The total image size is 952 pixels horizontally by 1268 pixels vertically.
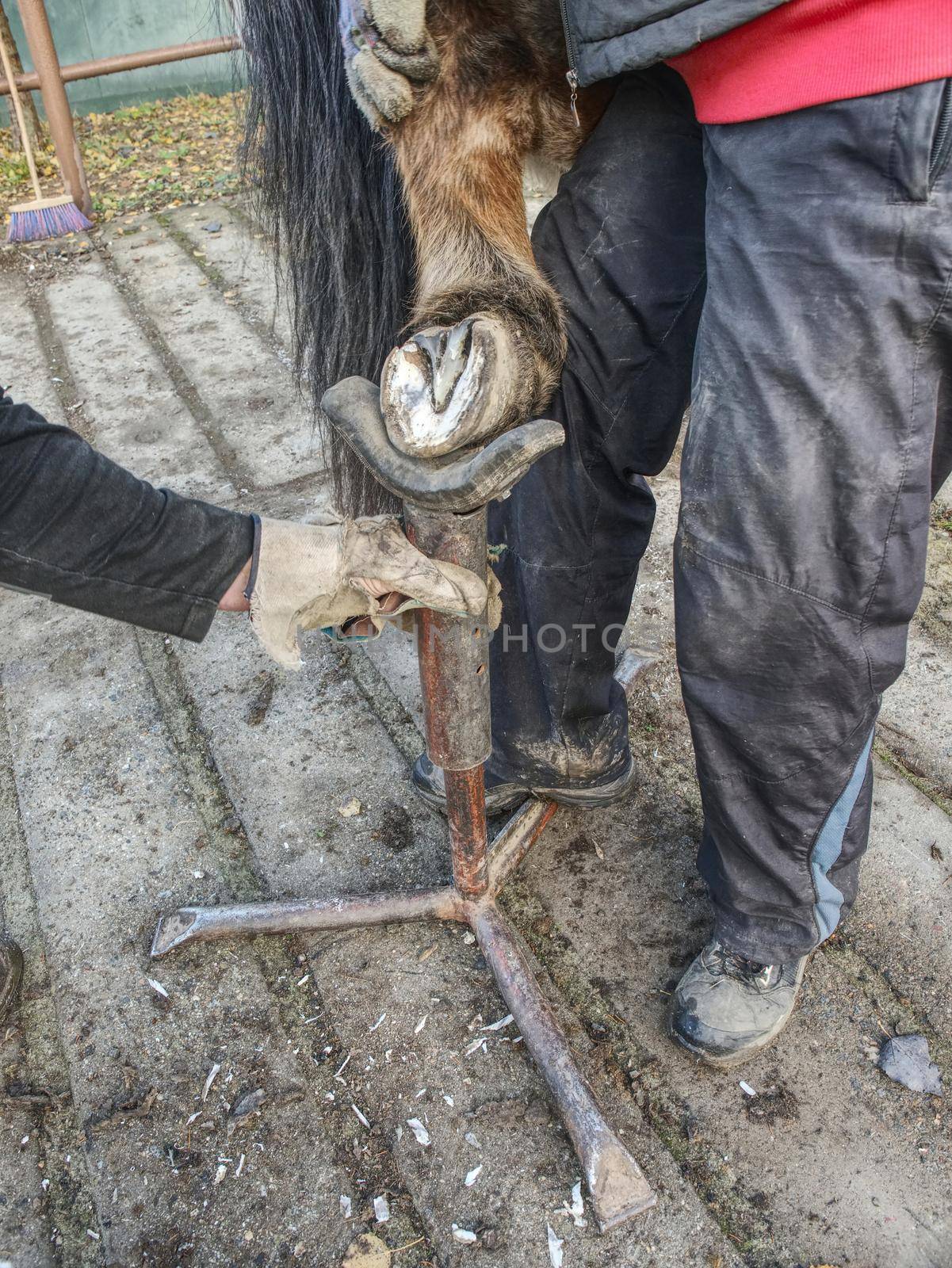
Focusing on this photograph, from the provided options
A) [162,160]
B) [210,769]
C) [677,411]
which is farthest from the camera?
[162,160]

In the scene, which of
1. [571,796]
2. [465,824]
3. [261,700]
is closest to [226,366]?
[261,700]

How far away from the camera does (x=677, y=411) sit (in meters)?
1.44

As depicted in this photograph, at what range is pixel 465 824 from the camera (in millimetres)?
1472

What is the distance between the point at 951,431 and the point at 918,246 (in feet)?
0.85

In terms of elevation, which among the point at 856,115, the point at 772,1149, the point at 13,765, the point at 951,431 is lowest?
the point at 772,1149

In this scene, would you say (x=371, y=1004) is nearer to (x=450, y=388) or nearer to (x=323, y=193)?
(x=450, y=388)

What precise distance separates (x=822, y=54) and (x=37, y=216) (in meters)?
4.00

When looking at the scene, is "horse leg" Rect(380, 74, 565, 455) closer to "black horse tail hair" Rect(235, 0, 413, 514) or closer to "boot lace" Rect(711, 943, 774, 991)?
"black horse tail hair" Rect(235, 0, 413, 514)

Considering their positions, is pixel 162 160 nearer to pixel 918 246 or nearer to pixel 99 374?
pixel 99 374

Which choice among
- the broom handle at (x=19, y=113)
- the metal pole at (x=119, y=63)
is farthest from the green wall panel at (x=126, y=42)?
the broom handle at (x=19, y=113)

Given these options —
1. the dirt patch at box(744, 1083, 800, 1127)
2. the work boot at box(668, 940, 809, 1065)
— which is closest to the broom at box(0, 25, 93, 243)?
the work boot at box(668, 940, 809, 1065)

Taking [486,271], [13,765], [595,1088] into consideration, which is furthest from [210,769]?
[486,271]

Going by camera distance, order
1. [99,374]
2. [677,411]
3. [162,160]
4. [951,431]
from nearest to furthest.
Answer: [951,431] → [677,411] → [99,374] → [162,160]

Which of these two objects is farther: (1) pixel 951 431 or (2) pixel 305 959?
(2) pixel 305 959
